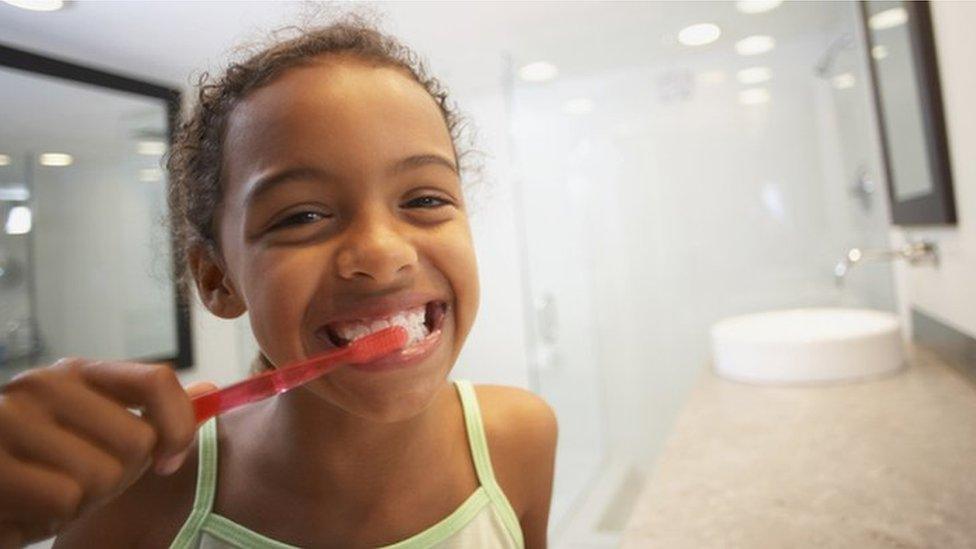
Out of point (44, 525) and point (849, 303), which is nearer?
point (44, 525)

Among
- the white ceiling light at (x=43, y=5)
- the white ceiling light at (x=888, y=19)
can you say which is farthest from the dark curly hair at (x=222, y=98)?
the white ceiling light at (x=888, y=19)

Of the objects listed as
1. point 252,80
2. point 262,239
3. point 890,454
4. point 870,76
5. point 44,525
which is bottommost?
point 890,454

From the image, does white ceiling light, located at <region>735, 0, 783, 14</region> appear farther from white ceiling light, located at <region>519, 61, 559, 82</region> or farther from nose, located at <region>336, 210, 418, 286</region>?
nose, located at <region>336, 210, 418, 286</region>

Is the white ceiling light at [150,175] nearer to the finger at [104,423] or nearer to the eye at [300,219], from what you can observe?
the eye at [300,219]

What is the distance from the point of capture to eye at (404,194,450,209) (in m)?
0.42

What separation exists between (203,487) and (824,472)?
64 centimetres

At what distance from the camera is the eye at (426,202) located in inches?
16.4

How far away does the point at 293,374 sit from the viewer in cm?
36

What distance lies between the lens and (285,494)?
495 millimetres

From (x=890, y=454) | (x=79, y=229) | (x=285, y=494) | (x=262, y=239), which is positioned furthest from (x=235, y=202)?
(x=890, y=454)

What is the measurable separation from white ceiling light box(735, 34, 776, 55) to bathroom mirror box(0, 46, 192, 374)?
0.98 meters

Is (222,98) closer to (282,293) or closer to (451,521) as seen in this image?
(282,293)

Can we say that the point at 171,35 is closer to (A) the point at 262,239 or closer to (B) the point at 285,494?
(A) the point at 262,239

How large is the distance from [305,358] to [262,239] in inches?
3.4
